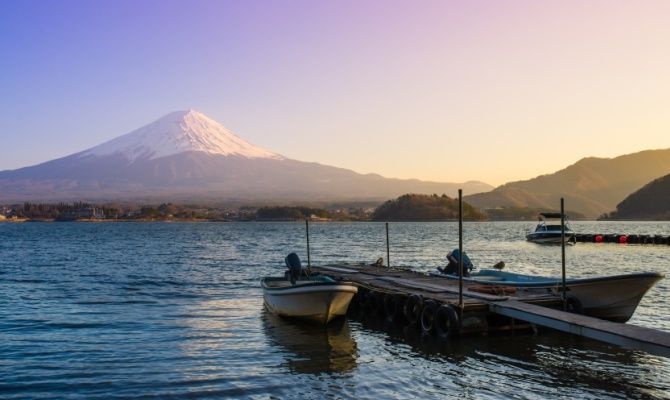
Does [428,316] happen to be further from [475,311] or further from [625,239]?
[625,239]

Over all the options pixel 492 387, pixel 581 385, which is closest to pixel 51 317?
pixel 492 387

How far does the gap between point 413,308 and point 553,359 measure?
5152 millimetres

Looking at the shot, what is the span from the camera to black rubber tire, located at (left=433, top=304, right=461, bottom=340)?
18.3m

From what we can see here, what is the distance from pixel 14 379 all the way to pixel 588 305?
50.4 feet

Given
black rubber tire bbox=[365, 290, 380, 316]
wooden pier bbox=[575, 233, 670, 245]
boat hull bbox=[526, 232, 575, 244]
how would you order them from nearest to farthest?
black rubber tire bbox=[365, 290, 380, 316] → wooden pier bbox=[575, 233, 670, 245] → boat hull bbox=[526, 232, 575, 244]

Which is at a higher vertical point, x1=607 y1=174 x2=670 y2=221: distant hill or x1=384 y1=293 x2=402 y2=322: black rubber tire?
x1=607 y1=174 x2=670 y2=221: distant hill

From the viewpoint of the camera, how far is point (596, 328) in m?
14.8

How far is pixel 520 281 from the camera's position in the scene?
24.4 metres

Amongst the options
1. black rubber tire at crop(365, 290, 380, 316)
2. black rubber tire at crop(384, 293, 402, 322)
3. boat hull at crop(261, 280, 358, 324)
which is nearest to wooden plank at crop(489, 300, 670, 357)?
black rubber tire at crop(384, 293, 402, 322)

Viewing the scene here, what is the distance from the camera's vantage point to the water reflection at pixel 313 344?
52.5ft

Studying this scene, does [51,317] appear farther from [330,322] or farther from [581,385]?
[581,385]

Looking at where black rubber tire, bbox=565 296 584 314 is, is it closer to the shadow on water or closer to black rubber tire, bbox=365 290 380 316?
the shadow on water

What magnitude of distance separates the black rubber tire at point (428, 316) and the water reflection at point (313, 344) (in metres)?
2.14

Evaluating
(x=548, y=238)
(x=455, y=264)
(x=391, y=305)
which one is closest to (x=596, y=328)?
(x=391, y=305)
